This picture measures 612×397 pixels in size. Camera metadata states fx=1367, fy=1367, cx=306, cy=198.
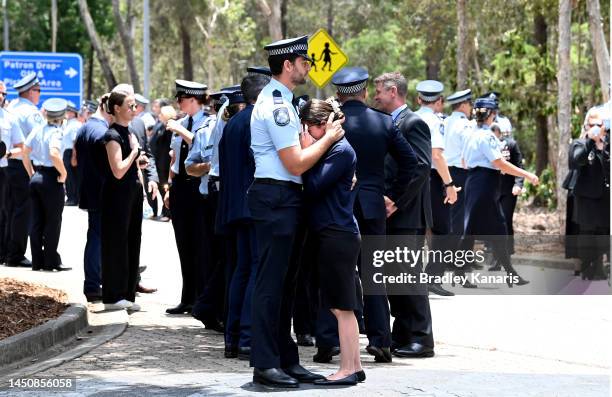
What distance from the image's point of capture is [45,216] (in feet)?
49.9

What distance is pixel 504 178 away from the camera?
16.0 metres

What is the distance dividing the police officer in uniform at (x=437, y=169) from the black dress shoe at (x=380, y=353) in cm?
434

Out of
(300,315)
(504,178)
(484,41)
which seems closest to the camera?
(300,315)

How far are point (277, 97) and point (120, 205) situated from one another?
4.15 metres

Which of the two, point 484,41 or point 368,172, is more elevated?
point 484,41

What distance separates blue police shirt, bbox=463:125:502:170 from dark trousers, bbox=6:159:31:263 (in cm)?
504

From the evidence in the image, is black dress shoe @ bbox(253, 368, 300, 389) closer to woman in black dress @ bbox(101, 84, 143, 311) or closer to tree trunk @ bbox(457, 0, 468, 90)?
woman in black dress @ bbox(101, 84, 143, 311)

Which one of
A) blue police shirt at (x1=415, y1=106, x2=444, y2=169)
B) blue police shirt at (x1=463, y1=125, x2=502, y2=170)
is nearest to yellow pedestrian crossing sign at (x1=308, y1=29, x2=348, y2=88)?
blue police shirt at (x1=463, y1=125, x2=502, y2=170)

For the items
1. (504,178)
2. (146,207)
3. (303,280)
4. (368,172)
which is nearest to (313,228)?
(368,172)

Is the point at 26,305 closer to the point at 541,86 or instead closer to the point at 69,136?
the point at 69,136

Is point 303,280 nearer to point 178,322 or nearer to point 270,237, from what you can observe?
point 178,322

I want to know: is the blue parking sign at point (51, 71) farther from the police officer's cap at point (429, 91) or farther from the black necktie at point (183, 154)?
the black necktie at point (183, 154)

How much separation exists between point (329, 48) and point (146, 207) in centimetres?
585

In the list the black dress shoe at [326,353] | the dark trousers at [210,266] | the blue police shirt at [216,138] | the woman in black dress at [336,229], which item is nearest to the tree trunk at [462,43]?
the dark trousers at [210,266]
